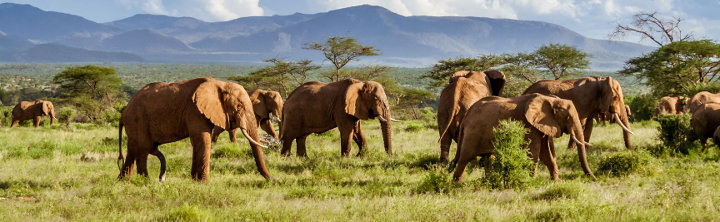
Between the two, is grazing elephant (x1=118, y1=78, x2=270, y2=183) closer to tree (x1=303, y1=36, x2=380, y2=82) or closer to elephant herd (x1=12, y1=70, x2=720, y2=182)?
elephant herd (x1=12, y1=70, x2=720, y2=182)

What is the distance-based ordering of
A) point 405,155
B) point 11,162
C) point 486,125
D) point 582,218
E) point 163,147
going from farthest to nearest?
point 163,147 < point 405,155 < point 11,162 < point 486,125 < point 582,218

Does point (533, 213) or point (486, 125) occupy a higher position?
point (486, 125)

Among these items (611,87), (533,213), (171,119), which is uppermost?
(611,87)

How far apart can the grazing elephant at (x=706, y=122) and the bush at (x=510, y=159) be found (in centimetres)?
654

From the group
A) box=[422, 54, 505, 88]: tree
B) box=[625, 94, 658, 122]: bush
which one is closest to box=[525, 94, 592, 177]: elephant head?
box=[625, 94, 658, 122]: bush

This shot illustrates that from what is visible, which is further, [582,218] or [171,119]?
[171,119]

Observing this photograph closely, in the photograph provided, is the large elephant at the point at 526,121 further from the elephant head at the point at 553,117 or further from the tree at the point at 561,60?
the tree at the point at 561,60

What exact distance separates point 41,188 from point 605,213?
329 inches

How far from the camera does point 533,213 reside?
258 inches

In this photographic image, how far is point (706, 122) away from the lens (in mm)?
12414

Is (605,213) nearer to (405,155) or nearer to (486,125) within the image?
(486,125)

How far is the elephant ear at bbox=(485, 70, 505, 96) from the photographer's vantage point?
12219mm

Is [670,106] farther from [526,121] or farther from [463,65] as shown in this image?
[463,65]

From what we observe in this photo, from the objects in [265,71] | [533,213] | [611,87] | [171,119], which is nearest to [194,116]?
[171,119]
